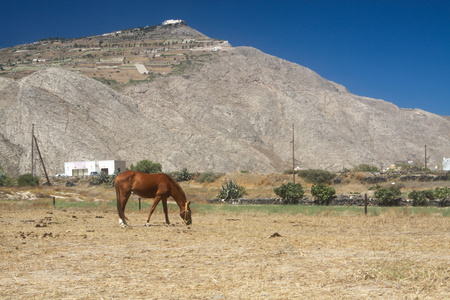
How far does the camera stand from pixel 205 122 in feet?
341

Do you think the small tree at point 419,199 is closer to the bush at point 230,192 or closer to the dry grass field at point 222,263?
the bush at point 230,192

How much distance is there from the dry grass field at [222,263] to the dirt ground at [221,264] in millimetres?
18

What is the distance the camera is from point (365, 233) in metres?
14.8

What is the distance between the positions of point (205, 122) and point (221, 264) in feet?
312

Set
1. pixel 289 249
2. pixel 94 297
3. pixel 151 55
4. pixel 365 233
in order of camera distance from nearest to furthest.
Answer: pixel 94 297 < pixel 289 249 < pixel 365 233 < pixel 151 55

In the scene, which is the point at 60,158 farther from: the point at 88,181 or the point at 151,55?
the point at 151,55

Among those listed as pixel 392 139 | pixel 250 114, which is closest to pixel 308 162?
pixel 250 114

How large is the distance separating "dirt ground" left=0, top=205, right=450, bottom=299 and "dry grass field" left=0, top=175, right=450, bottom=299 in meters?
0.02

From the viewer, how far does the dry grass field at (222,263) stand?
23.1 feet

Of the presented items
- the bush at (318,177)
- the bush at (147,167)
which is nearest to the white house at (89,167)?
the bush at (147,167)

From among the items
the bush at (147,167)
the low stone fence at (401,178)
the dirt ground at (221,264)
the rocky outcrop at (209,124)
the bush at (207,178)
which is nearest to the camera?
the dirt ground at (221,264)

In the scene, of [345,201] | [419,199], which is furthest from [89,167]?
[419,199]

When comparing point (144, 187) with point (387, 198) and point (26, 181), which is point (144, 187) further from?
point (26, 181)

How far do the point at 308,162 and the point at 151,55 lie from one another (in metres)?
83.3
